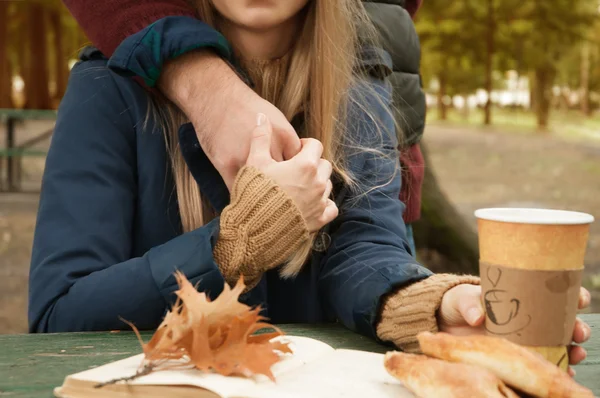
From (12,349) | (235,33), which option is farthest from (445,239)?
(12,349)

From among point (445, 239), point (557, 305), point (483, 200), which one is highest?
point (557, 305)

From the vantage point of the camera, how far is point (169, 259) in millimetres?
1561

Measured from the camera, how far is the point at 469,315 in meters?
1.22

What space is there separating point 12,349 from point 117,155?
56 centimetres

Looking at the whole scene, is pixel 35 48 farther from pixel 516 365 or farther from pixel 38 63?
pixel 516 365

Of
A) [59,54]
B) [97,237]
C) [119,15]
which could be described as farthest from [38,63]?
[97,237]

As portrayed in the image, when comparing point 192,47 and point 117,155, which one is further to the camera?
point 117,155

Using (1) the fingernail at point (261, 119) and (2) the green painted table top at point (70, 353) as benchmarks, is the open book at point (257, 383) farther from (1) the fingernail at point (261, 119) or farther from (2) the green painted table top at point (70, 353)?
(1) the fingernail at point (261, 119)

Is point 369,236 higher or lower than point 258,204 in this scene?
lower

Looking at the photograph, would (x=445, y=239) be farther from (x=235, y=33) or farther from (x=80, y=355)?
(x=80, y=355)

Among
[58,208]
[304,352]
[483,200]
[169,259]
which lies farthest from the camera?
[483,200]

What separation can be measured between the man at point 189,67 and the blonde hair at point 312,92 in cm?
17

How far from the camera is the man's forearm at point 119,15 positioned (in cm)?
180

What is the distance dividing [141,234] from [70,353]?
0.54 meters
